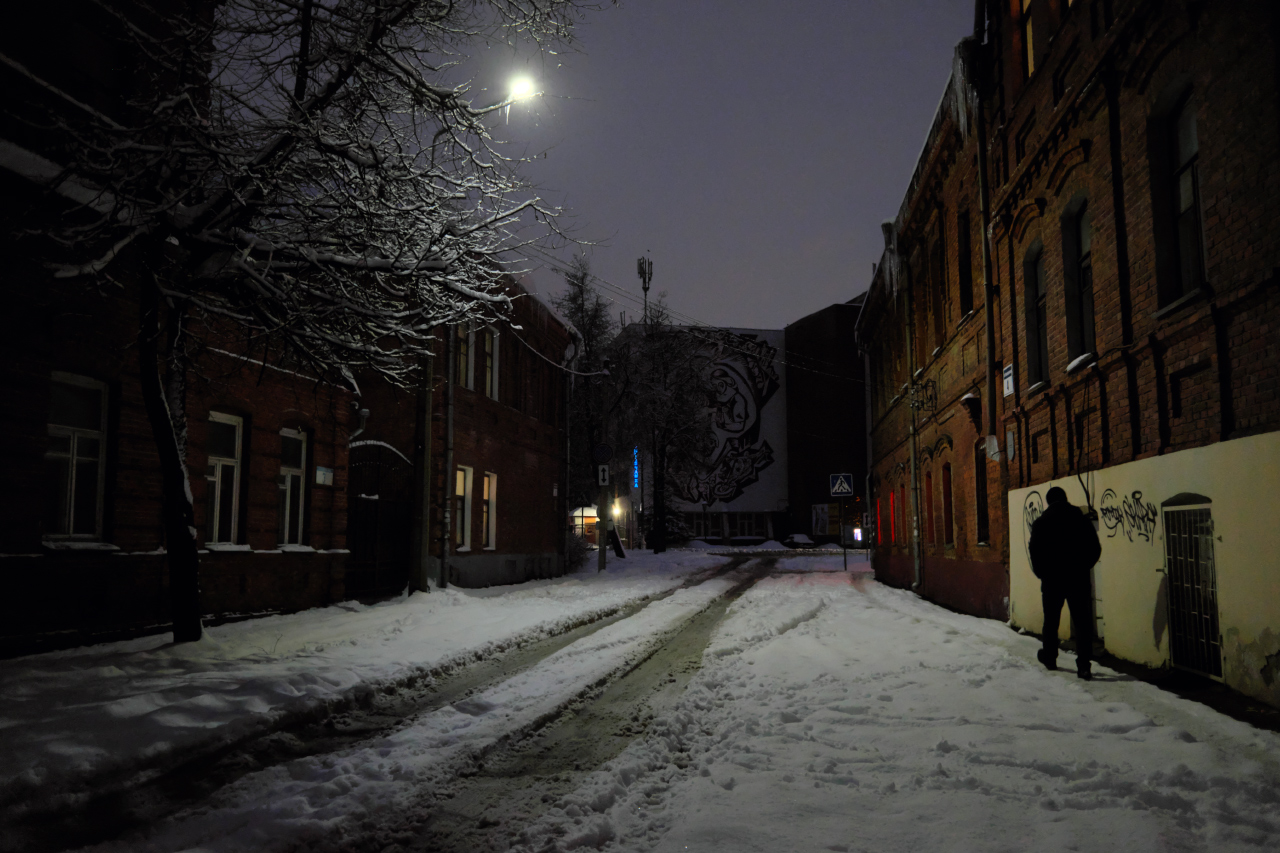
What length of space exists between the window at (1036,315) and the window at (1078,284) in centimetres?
105

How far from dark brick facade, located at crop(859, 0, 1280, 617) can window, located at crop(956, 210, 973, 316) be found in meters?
0.05

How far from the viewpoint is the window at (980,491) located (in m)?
13.9

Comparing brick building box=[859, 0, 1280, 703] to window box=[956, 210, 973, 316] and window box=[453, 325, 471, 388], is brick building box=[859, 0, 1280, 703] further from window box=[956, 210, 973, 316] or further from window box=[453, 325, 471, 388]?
window box=[453, 325, 471, 388]

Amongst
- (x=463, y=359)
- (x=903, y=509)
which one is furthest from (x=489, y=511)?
(x=903, y=509)

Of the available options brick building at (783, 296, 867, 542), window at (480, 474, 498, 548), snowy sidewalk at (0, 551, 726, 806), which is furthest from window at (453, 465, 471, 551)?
brick building at (783, 296, 867, 542)

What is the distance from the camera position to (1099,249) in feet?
30.7

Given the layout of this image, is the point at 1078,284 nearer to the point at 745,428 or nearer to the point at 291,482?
the point at 291,482

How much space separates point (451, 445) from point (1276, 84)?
593 inches

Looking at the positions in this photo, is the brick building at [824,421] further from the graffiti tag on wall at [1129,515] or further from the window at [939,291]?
the graffiti tag on wall at [1129,515]

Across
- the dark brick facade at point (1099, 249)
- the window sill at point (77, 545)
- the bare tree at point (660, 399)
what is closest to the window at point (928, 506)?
the dark brick facade at point (1099, 249)

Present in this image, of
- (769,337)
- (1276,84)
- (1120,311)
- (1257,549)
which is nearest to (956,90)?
(1120,311)

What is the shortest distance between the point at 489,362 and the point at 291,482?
907cm

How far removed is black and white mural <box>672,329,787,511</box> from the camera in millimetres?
61000

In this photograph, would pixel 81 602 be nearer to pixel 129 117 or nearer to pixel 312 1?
pixel 129 117
